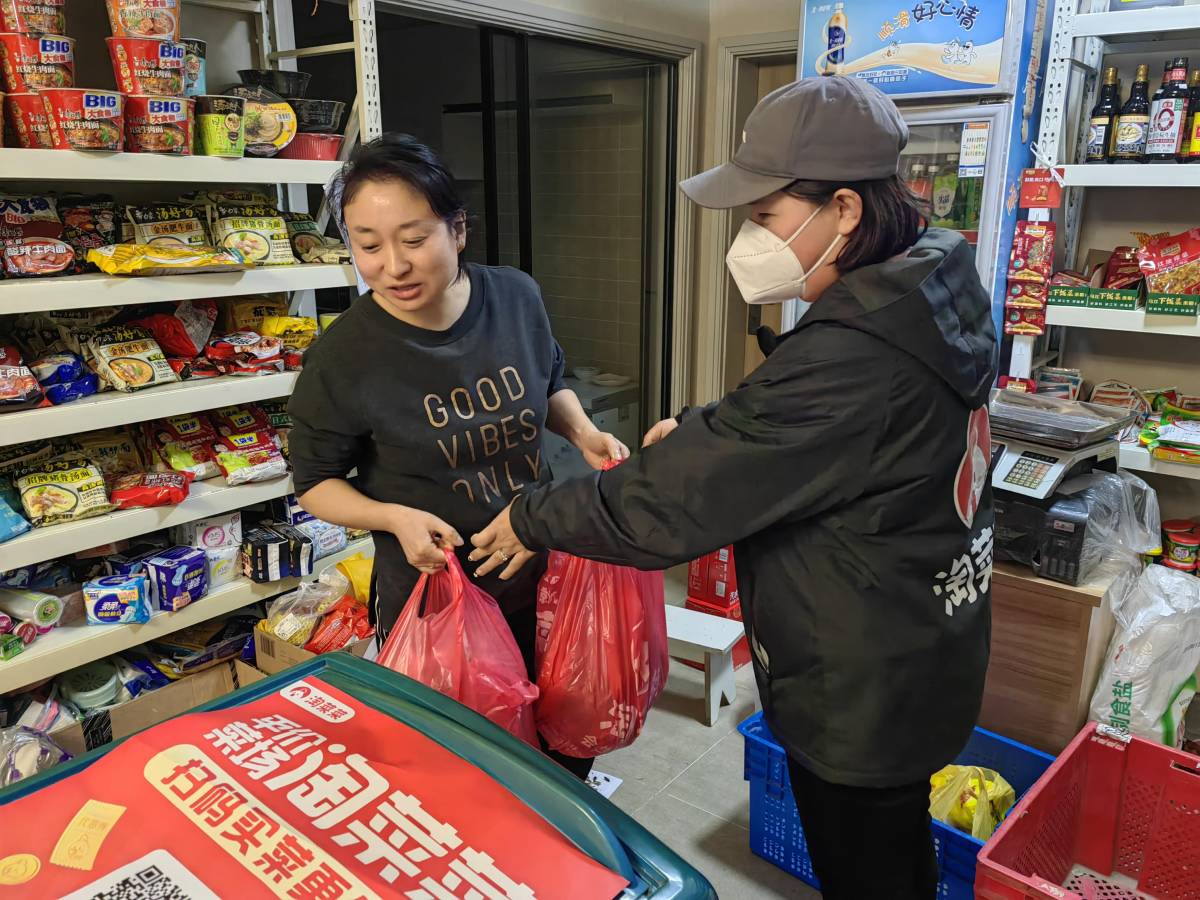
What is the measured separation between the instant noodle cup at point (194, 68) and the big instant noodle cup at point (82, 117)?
221 millimetres

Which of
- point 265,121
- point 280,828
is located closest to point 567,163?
point 265,121

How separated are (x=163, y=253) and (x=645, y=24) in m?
2.34

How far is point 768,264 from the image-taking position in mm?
1148

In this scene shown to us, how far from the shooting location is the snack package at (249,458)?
2166 millimetres

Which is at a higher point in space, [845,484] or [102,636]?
[845,484]

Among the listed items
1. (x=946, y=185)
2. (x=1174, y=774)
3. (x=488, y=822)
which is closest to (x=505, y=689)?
(x=488, y=822)

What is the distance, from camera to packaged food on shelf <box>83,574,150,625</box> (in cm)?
199

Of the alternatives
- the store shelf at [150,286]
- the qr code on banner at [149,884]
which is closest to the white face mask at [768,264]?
the qr code on banner at [149,884]

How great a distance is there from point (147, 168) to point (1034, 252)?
2244 millimetres

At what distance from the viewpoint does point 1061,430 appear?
7.01ft

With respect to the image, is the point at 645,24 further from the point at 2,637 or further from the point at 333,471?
the point at 2,637

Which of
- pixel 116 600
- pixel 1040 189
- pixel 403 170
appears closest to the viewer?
pixel 403 170

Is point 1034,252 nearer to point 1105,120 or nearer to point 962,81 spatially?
point 1105,120

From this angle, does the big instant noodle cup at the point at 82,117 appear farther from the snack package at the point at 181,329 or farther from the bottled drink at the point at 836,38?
Answer: the bottled drink at the point at 836,38
